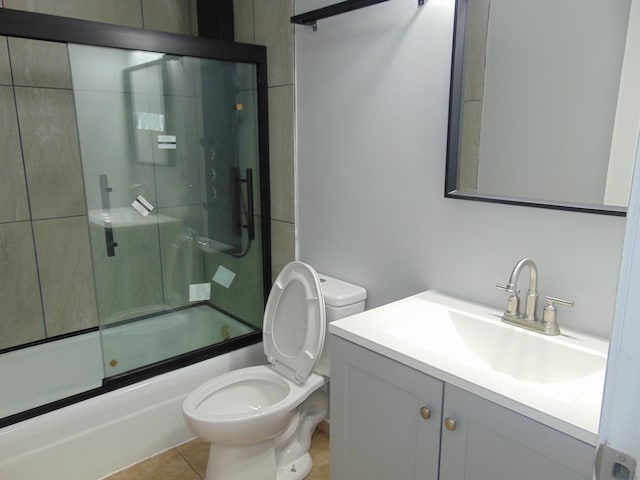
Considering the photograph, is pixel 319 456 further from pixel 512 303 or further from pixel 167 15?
pixel 167 15

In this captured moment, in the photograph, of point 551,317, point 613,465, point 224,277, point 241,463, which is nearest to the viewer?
point 613,465

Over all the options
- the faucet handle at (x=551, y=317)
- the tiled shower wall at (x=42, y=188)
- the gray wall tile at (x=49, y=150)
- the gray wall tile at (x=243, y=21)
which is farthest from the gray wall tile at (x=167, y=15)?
the faucet handle at (x=551, y=317)

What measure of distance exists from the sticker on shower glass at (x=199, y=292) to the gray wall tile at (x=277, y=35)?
112 centimetres

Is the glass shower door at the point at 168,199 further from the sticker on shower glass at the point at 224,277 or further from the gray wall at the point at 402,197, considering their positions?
the gray wall at the point at 402,197

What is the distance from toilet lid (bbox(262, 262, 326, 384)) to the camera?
194 cm

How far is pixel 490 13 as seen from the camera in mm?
1532

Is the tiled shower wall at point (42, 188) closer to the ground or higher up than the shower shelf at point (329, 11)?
closer to the ground

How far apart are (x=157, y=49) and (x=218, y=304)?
1.31 metres

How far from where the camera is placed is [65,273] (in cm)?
262

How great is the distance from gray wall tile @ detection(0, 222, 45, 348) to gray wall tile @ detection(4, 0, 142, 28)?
1.09 metres

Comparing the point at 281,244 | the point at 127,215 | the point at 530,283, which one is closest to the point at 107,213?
the point at 127,215

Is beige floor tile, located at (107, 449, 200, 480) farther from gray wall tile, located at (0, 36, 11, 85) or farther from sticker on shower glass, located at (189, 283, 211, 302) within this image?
gray wall tile, located at (0, 36, 11, 85)

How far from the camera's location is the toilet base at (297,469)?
6.64ft

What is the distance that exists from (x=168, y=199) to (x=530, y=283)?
168 cm
